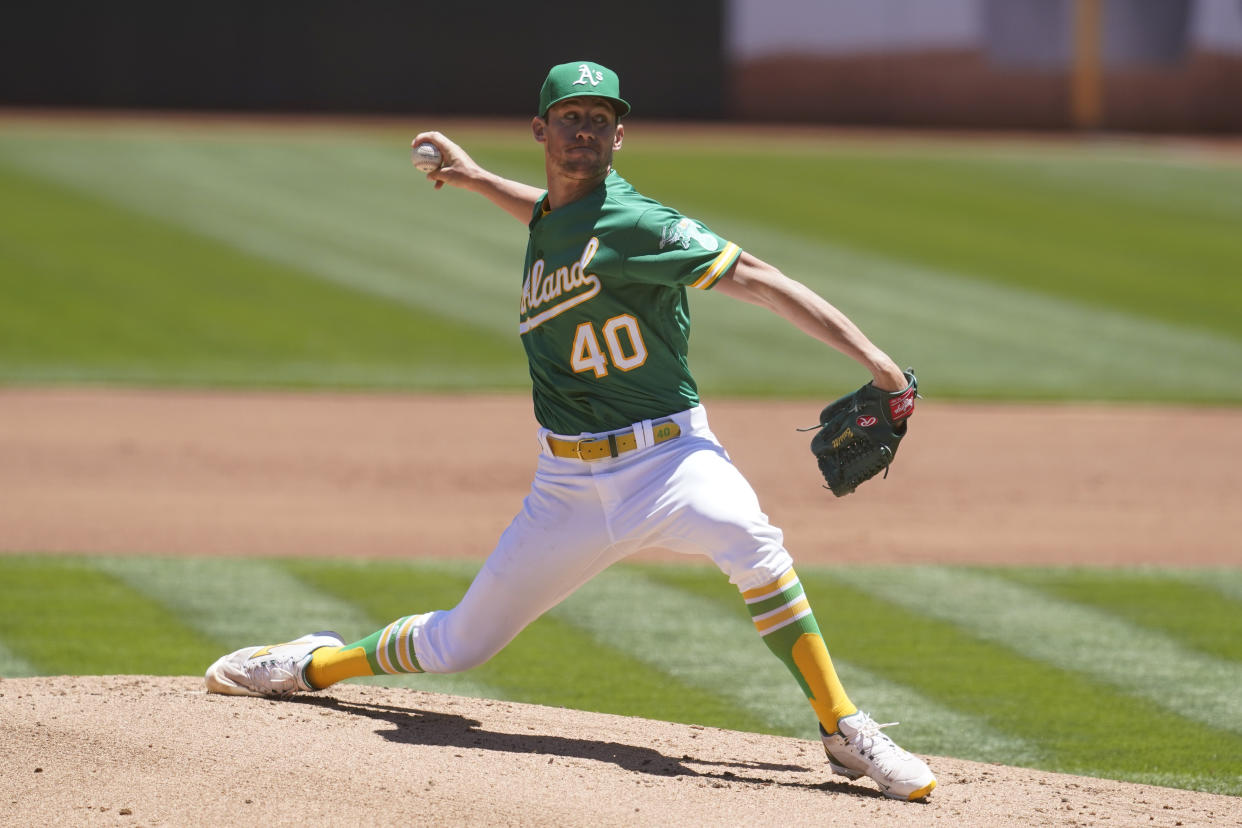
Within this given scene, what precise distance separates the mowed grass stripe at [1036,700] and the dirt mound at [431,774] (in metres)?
0.39

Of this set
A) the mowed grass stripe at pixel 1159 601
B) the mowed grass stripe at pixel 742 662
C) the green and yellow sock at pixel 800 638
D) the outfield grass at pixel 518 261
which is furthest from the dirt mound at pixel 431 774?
the outfield grass at pixel 518 261

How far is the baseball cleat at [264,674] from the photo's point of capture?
4.98 m

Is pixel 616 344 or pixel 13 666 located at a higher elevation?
pixel 616 344

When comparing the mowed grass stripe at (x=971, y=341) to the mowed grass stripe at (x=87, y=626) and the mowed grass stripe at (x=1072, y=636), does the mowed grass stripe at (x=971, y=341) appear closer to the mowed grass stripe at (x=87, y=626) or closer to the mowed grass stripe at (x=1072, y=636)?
the mowed grass stripe at (x=1072, y=636)

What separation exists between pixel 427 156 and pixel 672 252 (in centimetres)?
120

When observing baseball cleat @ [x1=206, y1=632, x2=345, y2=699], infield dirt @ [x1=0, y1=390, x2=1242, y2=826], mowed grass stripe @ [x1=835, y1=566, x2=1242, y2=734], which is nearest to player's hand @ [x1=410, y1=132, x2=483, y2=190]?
baseball cleat @ [x1=206, y1=632, x2=345, y2=699]

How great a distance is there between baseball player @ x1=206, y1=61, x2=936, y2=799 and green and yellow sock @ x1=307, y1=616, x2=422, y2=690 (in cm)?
6

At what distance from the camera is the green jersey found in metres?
4.31

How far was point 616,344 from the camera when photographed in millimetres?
4449

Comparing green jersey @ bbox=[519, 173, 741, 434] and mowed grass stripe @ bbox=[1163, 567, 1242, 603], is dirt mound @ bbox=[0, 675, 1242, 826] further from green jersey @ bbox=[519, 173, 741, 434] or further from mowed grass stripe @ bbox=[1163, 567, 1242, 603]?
mowed grass stripe @ bbox=[1163, 567, 1242, 603]

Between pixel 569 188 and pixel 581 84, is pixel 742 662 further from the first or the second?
A: pixel 581 84

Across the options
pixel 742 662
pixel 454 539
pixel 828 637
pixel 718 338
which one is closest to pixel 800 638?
pixel 742 662

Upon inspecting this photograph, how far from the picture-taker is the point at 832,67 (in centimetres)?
2748

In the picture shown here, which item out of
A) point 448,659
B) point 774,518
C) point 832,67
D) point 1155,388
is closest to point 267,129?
point 832,67
